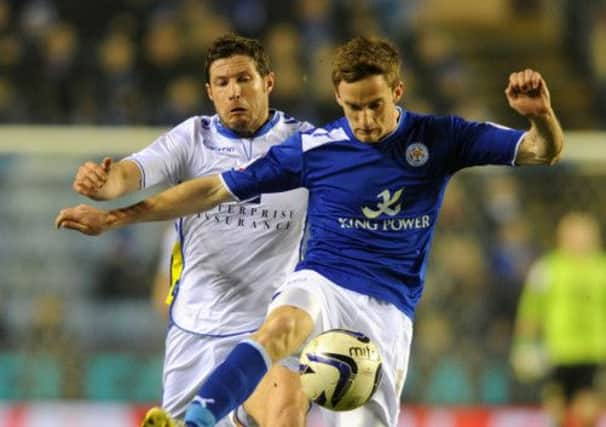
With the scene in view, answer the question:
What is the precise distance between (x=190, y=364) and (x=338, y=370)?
1.18 meters

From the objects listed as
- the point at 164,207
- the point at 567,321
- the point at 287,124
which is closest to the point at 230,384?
the point at 164,207

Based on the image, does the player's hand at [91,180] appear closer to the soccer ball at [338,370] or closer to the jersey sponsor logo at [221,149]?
the jersey sponsor logo at [221,149]

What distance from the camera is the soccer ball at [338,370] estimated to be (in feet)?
17.8

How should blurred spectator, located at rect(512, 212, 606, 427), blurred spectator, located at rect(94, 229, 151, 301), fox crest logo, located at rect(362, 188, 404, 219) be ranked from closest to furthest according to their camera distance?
fox crest logo, located at rect(362, 188, 404, 219), blurred spectator, located at rect(512, 212, 606, 427), blurred spectator, located at rect(94, 229, 151, 301)

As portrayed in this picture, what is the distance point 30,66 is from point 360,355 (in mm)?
7190

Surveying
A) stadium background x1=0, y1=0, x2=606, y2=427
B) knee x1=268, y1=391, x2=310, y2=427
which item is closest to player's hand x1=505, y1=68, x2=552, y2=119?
knee x1=268, y1=391, x2=310, y2=427

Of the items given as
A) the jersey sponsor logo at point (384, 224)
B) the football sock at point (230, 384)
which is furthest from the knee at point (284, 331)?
the jersey sponsor logo at point (384, 224)

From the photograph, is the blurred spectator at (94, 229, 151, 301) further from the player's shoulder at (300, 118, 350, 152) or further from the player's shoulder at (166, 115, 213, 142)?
the player's shoulder at (300, 118, 350, 152)

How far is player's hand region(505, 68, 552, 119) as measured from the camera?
5.36m

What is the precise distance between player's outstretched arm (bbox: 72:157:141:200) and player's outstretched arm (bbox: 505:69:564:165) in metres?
1.56

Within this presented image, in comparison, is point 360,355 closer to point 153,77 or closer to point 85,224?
point 85,224

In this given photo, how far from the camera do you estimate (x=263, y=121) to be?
21.1 ft

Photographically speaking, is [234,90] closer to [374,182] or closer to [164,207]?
[164,207]

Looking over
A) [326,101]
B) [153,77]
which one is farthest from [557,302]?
[153,77]
